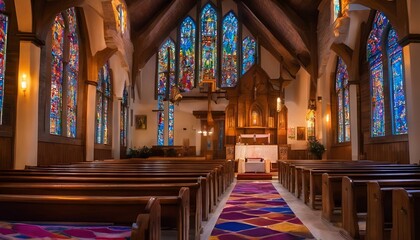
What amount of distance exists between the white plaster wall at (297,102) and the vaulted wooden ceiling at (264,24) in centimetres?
61

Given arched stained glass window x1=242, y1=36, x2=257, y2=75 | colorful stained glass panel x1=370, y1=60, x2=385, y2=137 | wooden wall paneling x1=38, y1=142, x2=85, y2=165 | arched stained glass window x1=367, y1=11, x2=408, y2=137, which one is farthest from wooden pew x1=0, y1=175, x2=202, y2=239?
arched stained glass window x1=242, y1=36, x2=257, y2=75

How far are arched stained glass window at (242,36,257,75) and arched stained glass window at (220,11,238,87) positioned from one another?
42cm

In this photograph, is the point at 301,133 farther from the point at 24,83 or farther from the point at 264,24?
the point at 24,83

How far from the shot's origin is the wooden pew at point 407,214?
7.97 feet

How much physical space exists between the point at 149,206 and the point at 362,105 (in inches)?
430

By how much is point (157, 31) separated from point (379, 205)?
16.1m

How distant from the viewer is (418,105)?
280 inches

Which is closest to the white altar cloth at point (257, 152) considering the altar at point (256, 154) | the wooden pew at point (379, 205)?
the altar at point (256, 154)

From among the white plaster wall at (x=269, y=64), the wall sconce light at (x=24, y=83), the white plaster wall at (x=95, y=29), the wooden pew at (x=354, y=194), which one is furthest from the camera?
the white plaster wall at (x=269, y=64)

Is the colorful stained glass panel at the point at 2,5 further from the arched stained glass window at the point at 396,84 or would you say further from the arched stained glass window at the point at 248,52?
the arched stained glass window at the point at 248,52

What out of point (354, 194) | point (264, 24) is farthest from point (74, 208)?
point (264, 24)

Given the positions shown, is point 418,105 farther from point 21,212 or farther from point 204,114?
point 204,114

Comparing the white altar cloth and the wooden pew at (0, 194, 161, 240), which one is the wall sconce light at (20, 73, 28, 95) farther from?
the white altar cloth

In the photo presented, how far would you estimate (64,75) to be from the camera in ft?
34.6
